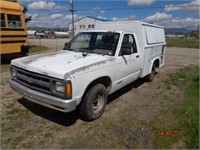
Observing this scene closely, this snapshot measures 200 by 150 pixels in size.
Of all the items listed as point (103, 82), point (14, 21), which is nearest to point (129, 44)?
point (103, 82)

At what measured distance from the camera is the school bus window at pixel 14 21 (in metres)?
9.62

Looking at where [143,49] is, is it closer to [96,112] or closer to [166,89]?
[166,89]

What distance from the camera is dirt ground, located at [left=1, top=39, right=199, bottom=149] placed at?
3.35 m

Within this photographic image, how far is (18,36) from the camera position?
10109 millimetres

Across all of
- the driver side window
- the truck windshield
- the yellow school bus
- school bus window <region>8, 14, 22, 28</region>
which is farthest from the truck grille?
school bus window <region>8, 14, 22, 28</region>

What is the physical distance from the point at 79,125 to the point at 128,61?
2.07m

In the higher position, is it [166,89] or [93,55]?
[93,55]

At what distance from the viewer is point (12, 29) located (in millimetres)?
9766

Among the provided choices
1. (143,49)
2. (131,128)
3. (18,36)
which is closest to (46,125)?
(131,128)

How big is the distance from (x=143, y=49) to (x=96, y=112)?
8.65ft

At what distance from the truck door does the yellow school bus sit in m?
6.82

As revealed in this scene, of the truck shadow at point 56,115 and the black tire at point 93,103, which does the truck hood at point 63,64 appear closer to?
the black tire at point 93,103

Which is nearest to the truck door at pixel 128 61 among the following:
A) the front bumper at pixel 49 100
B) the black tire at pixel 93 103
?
the black tire at pixel 93 103

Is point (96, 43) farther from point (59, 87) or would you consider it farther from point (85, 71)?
point (59, 87)
